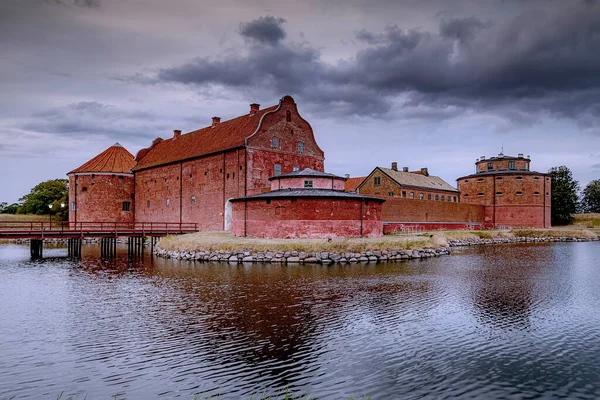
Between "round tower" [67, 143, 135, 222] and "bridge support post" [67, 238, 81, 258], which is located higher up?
"round tower" [67, 143, 135, 222]

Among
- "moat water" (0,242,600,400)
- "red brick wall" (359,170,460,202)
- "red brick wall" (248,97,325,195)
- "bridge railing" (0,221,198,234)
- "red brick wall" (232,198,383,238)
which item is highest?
"red brick wall" (248,97,325,195)

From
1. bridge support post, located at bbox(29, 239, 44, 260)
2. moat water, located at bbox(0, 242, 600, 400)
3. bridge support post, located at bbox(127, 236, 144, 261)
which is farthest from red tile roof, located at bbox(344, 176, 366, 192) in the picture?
moat water, located at bbox(0, 242, 600, 400)

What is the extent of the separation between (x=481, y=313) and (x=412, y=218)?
32804 mm

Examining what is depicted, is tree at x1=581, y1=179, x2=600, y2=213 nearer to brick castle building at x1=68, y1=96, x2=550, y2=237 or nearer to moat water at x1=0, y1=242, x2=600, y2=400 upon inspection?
brick castle building at x1=68, y1=96, x2=550, y2=237

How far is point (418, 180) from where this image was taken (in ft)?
197

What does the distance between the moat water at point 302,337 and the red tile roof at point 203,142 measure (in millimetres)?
22184

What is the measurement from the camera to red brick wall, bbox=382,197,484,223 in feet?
140

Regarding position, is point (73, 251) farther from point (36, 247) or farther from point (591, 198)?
point (591, 198)

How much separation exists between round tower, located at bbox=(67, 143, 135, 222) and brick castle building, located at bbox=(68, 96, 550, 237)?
11 centimetres

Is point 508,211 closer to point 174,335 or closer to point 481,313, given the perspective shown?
point 481,313

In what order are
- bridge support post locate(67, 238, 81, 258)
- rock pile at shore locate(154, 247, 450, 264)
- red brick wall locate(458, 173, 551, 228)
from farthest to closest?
red brick wall locate(458, 173, 551, 228) < bridge support post locate(67, 238, 81, 258) < rock pile at shore locate(154, 247, 450, 264)

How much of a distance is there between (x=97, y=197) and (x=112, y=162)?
4487 millimetres

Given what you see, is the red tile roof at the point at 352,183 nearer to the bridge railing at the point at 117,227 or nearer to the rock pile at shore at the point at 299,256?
the bridge railing at the point at 117,227

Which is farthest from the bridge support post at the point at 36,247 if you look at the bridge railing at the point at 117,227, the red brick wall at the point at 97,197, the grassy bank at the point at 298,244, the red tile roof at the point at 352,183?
the red tile roof at the point at 352,183
